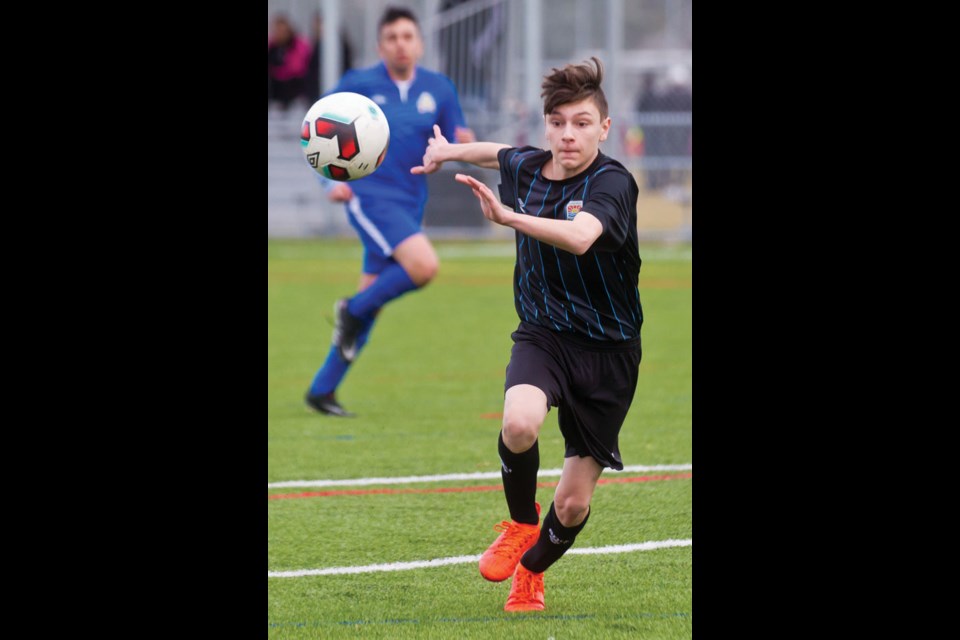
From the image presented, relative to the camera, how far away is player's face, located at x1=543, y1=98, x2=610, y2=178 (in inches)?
202

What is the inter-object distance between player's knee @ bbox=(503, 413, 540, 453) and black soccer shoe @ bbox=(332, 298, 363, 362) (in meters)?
4.23

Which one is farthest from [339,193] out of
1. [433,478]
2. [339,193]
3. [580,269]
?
[580,269]

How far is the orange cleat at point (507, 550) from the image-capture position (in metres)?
5.19

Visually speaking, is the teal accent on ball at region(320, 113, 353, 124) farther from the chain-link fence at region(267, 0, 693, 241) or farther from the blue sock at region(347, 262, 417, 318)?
the chain-link fence at region(267, 0, 693, 241)

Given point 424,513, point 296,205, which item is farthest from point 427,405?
point 296,205

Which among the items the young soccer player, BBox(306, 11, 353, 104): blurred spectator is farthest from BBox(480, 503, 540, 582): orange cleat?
BBox(306, 11, 353, 104): blurred spectator

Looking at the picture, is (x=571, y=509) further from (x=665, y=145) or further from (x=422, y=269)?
(x=665, y=145)

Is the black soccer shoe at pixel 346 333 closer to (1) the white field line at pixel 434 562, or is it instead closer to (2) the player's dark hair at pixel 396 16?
(2) the player's dark hair at pixel 396 16

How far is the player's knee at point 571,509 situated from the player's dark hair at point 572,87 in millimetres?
1427

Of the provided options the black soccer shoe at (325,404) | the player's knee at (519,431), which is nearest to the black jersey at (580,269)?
the player's knee at (519,431)

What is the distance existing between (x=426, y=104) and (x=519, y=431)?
4919mm

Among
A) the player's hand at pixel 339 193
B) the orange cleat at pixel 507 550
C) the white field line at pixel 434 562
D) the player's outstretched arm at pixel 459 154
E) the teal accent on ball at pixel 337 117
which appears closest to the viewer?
the orange cleat at pixel 507 550

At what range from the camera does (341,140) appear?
5.78 m

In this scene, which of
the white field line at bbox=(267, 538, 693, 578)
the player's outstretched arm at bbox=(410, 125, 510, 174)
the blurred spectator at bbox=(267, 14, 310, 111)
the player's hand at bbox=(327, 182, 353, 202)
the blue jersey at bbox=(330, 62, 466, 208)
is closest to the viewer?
the white field line at bbox=(267, 538, 693, 578)
